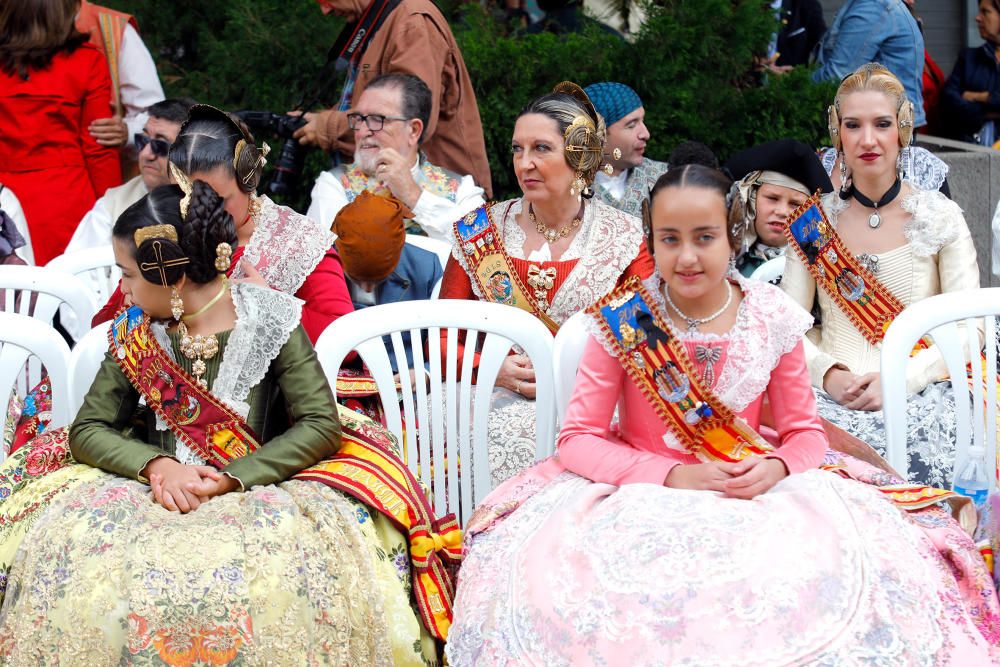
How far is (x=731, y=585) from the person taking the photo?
2494 mm

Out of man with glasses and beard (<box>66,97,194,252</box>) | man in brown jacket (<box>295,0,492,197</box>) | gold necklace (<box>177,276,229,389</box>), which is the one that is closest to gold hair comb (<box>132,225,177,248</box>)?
gold necklace (<box>177,276,229,389</box>)

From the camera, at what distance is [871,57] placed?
696cm

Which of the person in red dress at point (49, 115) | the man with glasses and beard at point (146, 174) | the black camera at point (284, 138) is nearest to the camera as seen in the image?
the man with glasses and beard at point (146, 174)

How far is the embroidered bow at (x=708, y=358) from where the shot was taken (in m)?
3.14

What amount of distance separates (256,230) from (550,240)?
96 cm

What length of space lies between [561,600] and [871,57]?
5.20m

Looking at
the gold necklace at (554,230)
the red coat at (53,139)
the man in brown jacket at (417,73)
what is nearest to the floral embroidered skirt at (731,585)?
the gold necklace at (554,230)

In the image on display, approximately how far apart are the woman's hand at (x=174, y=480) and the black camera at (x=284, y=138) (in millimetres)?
2882

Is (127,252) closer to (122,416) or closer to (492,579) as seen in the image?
(122,416)

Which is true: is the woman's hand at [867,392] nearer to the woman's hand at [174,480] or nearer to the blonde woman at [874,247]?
the blonde woman at [874,247]

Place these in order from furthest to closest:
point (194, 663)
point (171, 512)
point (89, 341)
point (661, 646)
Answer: point (89, 341), point (171, 512), point (194, 663), point (661, 646)

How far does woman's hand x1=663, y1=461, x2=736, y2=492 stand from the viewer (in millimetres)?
2838

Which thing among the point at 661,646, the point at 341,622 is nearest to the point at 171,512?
the point at 341,622

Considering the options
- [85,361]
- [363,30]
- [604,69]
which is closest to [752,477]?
[85,361]
